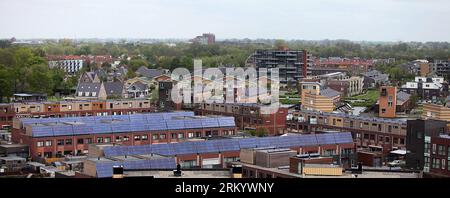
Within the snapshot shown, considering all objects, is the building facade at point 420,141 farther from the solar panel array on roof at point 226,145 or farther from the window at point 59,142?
the window at point 59,142

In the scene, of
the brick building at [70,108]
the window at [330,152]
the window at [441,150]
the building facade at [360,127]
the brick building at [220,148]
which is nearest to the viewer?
the window at [441,150]

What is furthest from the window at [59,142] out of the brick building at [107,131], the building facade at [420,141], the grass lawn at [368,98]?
the grass lawn at [368,98]

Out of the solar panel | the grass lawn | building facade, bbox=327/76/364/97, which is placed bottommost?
the grass lawn

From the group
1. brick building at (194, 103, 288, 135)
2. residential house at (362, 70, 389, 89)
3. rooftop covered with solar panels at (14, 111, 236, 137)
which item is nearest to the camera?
rooftop covered with solar panels at (14, 111, 236, 137)

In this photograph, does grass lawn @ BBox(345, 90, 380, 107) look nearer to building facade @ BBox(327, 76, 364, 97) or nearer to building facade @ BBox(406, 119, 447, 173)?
building facade @ BBox(327, 76, 364, 97)

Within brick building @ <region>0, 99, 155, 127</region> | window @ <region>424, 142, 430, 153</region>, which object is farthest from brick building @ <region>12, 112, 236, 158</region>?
window @ <region>424, 142, 430, 153</region>

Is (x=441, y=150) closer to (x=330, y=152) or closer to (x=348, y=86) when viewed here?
(x=330, y=152)

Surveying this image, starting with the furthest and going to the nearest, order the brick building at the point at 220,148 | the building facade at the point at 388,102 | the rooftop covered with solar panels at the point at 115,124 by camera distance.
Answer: the building facade at the point at 388,102
the rooftop covered with solar panels at the point at 115,124
the brick building at the point at 220,148
